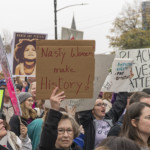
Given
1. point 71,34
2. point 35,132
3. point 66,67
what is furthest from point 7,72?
point 71,34

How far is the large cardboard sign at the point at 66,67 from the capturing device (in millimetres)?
3797

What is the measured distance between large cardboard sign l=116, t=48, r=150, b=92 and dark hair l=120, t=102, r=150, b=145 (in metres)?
2.69

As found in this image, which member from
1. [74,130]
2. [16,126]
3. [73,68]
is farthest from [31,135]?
[73,68]

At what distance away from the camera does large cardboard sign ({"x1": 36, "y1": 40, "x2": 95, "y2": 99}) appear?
380 centimetres

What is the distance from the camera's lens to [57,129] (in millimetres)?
3582

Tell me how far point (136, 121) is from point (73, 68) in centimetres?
74

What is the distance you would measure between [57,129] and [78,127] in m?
0.61

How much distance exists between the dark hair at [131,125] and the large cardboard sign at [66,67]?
408 millimetres

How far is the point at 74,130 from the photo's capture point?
13.6ft

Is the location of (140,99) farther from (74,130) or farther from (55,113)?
(55,113)

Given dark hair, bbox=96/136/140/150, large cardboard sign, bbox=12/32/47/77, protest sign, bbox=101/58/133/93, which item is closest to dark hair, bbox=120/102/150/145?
dark hair, bbox=96/136/140/150

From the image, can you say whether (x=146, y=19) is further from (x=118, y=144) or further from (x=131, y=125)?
(x=118, y=144)

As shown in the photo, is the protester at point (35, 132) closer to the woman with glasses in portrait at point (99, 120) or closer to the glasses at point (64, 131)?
the woman with glasses in portrait at point (99, 120)

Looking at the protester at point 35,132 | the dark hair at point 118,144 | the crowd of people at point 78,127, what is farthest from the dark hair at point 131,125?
the protester at point 35,132
